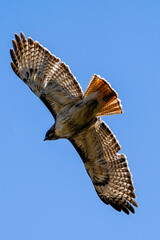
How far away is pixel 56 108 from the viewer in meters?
11.7

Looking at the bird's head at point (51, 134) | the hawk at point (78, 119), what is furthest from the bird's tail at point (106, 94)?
the bird's head at point (51, 134)

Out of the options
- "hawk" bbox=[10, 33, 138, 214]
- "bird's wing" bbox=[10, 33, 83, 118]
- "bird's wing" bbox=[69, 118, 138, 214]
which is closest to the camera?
"hawk" bbox=[10, 33, 138, 214]

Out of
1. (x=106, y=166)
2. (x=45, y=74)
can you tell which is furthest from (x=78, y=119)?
(x=106, y=166)

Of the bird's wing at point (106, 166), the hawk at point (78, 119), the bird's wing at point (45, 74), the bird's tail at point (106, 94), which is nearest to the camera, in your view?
the bird's tail at point (106, 94)

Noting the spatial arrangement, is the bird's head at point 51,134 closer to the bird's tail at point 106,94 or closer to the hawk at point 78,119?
the hawk at point 78,119

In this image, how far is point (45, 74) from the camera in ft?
38.7

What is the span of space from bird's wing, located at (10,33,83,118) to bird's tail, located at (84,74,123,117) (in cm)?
67

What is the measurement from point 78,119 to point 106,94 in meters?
0.90

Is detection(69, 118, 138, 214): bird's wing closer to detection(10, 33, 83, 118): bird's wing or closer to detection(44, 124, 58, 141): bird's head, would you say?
detection(44, 124, 58, 141): bird's head

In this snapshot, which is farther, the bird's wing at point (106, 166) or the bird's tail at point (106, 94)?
the bird's wing at point (106, 166)

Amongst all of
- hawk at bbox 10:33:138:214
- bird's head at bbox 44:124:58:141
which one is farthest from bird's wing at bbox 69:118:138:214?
bird's head at bbox 44:124:58:141

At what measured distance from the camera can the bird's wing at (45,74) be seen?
1165cm

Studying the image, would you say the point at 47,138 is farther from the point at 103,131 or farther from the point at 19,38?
the point at 19,38

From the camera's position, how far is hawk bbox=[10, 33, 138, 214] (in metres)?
11.4
